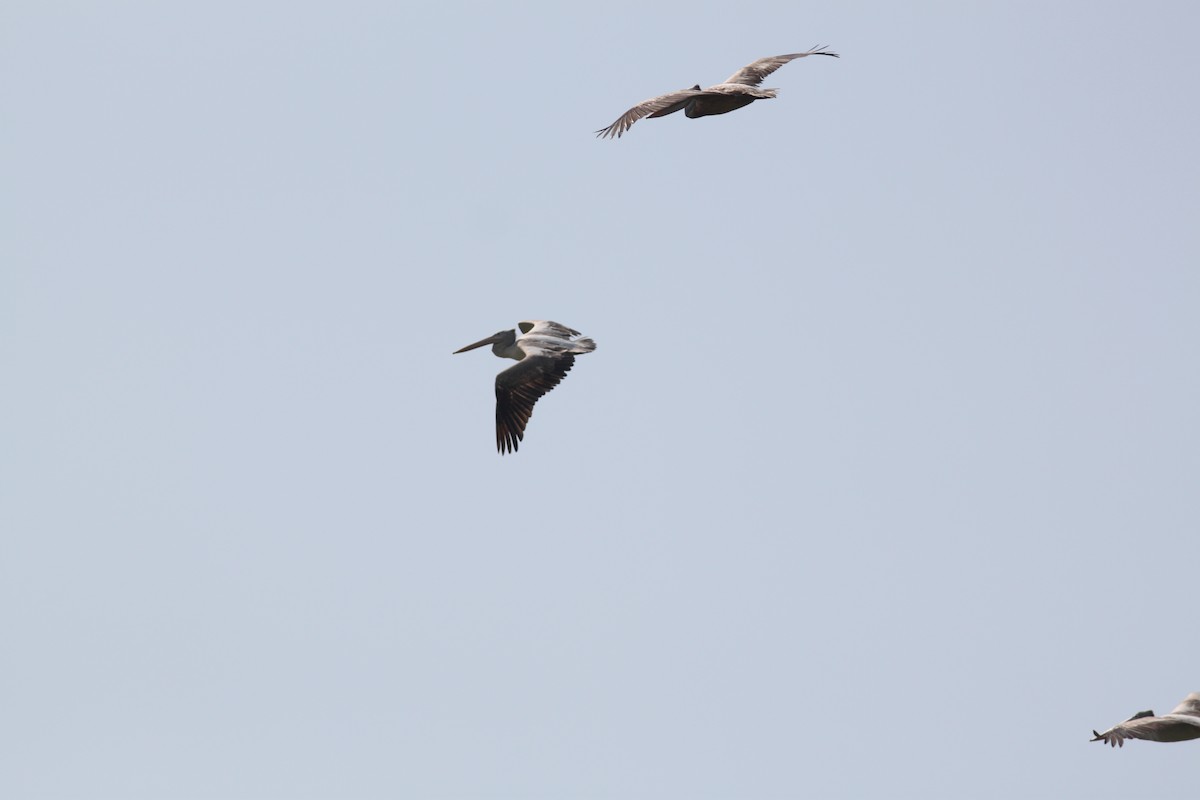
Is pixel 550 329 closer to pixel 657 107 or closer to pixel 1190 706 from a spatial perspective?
pixel 657 107

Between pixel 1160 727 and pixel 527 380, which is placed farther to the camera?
pixel 527 380

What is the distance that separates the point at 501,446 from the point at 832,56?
7166 millimetres

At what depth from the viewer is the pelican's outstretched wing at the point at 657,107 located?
79.1 ft

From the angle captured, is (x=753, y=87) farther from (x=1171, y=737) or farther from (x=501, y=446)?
(x=1171, y=737)

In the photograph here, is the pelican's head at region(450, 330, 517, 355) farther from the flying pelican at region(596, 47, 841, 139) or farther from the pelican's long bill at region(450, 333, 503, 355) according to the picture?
the flying pelican at region(596, 47, 841, 139)

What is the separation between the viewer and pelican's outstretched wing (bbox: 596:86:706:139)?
79.1 ft

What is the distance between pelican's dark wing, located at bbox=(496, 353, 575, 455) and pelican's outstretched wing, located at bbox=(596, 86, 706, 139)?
323cm

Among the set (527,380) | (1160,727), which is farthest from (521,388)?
(1160,727)

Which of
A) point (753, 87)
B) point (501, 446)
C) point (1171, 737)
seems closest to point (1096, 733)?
point (1171, 737)

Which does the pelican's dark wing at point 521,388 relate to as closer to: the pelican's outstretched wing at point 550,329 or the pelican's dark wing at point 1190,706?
the pelican's outstretched wing at point 550,329

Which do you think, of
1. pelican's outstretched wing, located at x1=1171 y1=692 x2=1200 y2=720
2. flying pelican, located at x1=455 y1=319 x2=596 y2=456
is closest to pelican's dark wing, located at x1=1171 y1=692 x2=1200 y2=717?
pelican's outstretched wing, located at x1=1171 y1=692 x2=1200 y2=720

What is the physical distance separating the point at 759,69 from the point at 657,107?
11.1 ft

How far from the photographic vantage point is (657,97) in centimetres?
2523

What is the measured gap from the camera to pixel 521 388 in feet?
82.4
